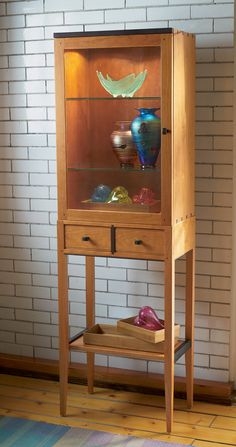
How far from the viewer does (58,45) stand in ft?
11.0

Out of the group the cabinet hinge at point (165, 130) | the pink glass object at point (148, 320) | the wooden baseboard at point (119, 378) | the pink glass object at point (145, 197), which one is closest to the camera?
the cabinet hinge at point (165, 130)

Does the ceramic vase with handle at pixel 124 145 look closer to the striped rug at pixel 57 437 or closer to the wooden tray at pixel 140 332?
the wooden tray at pixel 140 332

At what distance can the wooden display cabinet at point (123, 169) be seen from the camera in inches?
127

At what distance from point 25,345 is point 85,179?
4.04 feet

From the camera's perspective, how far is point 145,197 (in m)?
3.37

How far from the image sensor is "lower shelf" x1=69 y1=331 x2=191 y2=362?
3.40 meters

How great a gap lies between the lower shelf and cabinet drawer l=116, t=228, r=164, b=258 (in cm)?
45

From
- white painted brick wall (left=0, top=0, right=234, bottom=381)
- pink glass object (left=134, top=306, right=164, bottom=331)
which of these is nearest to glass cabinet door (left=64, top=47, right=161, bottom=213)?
white painted brick wall (left=0, top=0, right=234, bottom=381)

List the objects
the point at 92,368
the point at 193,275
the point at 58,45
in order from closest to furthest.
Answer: the point at 58,45, the point at 193,275, the point at 92,368

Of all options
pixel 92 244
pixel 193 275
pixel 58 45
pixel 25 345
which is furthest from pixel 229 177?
pixel 25 345

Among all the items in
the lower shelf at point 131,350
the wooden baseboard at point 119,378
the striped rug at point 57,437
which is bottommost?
the striped rug at point 57,437

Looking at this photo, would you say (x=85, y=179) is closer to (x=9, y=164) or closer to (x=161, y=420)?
(x=9, y=164)

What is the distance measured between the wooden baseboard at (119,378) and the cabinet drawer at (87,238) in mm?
853

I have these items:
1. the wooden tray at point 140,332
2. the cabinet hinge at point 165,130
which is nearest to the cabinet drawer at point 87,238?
the wooden tray at point 140,332
